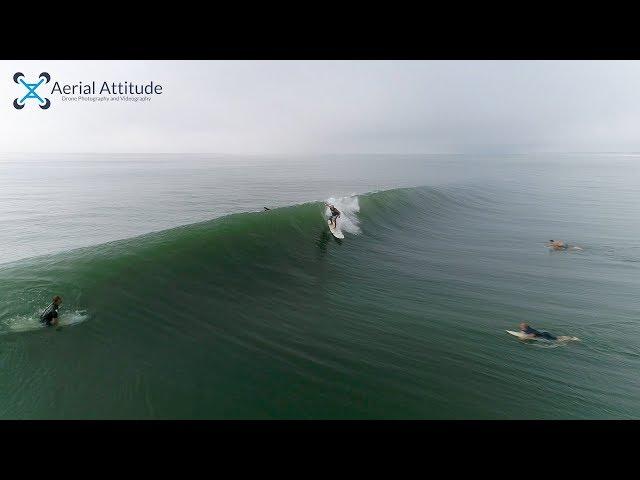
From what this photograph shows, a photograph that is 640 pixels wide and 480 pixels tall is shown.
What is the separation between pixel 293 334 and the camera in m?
9.82

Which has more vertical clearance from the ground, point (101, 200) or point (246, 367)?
point (101, 200)

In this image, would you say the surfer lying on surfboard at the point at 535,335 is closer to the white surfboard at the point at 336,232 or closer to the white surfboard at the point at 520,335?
the white surfboard at the point at 520,335

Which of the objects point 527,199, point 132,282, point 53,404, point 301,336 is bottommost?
point 53,404

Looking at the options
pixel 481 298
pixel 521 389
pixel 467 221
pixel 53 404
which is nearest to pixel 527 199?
pixel 467 221

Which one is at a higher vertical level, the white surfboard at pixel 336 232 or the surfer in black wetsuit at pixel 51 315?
the white surfboard at pixel 336 232

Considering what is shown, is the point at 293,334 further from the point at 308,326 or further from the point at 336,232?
the point at 336,232

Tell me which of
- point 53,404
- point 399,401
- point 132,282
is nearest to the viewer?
point 53,404

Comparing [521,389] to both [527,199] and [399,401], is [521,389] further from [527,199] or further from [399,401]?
[527,199]

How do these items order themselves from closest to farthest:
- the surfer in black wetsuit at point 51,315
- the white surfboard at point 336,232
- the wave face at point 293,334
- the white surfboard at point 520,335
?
the wave face at point 293,334 < the surfer in black wetsuit at point 51,315 < the white surfboard at point 520,335 < the white surfboard at point 336,232

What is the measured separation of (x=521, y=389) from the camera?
8.10 meters

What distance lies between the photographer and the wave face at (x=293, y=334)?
736 cm

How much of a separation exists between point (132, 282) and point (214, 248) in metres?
3.76

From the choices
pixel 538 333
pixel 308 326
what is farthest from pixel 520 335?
pixel 308 326

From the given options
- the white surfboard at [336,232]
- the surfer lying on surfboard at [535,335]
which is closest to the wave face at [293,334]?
the surfer lying on surfboard at [535,335]
